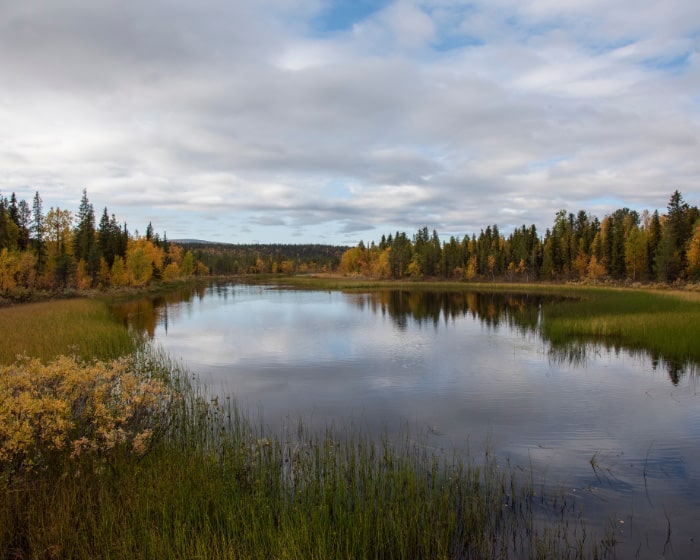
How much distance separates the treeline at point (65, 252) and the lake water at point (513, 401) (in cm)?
3820

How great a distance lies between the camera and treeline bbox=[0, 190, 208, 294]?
60.7 m

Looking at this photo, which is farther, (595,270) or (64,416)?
(595,270)

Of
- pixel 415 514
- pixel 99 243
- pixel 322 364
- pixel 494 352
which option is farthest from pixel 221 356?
pixel 99 243

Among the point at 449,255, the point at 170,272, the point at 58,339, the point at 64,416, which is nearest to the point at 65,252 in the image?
the point at 170,272

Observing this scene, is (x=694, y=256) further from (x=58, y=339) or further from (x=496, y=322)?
(x=58, y=339)

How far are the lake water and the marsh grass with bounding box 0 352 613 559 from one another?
5.22 ft

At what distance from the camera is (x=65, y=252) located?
3066 inches

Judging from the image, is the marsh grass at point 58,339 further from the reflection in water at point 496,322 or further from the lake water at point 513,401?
the reflection in water at point 496,322

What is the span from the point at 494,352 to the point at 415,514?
19.9 m

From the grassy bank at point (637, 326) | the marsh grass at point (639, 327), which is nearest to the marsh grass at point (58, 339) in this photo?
the grassy bank at point (637, 326)

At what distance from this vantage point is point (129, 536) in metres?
6.18

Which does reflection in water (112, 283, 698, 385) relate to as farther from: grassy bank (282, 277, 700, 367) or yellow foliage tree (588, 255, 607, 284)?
yellow foliage tree (588, 255, 607, 284)

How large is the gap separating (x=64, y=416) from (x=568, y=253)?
113484mm

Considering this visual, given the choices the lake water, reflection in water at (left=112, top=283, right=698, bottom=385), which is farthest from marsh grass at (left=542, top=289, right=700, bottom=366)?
the lake water
